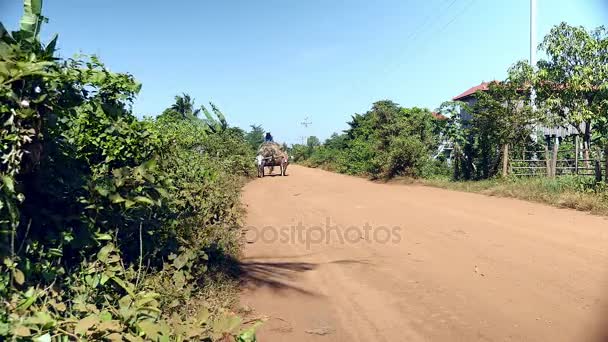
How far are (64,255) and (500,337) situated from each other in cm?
338

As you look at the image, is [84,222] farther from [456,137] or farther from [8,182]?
[456,137]

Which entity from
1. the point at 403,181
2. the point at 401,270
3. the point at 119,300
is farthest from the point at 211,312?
the point at 403,181

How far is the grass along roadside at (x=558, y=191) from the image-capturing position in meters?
9.18

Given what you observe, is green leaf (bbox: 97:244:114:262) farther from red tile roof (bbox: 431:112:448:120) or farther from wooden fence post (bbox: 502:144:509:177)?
red tile roof (bbox: 431:112:448:120)

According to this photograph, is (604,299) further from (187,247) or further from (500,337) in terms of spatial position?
(187,247)

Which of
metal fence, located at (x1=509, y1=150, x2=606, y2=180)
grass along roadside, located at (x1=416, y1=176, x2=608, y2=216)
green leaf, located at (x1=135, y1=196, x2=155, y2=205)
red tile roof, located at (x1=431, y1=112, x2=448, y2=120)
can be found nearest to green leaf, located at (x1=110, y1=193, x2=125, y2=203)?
green leaf, located at (x1=135, y1=196, x2=155, y2=205)

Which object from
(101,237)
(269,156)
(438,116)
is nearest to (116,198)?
(101,237)

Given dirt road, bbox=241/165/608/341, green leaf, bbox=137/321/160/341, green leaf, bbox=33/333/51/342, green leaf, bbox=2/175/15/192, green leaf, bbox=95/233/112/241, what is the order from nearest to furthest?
green leaf, bbox=33/333/51/342
green leaf, bbox=2/175/15/192
green leaf, bbox=137/321/160/341
green leaf, bbox=95/233/112/241
dirt road, bbox=241/165/608/341

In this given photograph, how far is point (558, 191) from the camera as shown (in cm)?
1075

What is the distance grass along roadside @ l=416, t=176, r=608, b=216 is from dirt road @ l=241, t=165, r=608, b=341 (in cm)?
63

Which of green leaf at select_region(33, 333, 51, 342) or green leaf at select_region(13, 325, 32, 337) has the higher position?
green leaf at select_region(13, 325, 32, 337)

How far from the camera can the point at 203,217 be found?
6043mm

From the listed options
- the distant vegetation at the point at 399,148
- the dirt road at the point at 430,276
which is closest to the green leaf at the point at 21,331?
the dirt road at the point at 430,276

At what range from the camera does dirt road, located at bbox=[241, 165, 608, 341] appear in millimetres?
3648
